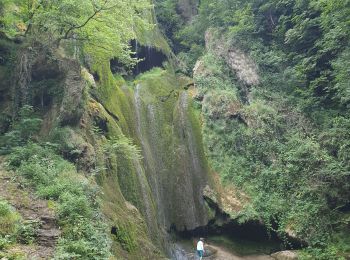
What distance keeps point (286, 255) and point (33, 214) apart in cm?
1119

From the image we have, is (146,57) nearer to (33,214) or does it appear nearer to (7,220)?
(33,214)

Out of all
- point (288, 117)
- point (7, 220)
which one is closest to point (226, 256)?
point (288, 117)

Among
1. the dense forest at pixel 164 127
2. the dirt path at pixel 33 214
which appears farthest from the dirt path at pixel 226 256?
the dirt path at pixel 33 214

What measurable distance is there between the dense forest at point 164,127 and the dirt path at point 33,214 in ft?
0.18

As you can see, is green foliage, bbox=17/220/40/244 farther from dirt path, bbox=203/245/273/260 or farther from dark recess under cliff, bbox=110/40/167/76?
dark recess under cliff, bbox=110/40/167/76

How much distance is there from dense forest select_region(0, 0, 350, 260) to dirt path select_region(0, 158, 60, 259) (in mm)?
54

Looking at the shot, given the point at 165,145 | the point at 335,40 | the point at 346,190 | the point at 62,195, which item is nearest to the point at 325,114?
the point at 335,40

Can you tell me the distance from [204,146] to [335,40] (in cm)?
925

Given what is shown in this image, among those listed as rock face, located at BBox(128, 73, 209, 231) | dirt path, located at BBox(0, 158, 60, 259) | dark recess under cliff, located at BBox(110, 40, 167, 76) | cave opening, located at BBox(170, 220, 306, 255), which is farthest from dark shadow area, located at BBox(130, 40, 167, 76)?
dirt path, located at BBox(0, 158, 60, 259)

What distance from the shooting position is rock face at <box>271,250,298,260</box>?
1537 centimetres

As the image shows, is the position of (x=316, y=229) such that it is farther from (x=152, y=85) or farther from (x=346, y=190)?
(x=152, y=85)

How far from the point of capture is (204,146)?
20.8 m

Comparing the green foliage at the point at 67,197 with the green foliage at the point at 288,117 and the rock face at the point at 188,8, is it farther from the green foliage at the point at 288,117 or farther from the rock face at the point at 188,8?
the rock face at the point at 188,8

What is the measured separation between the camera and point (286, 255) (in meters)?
15.7
